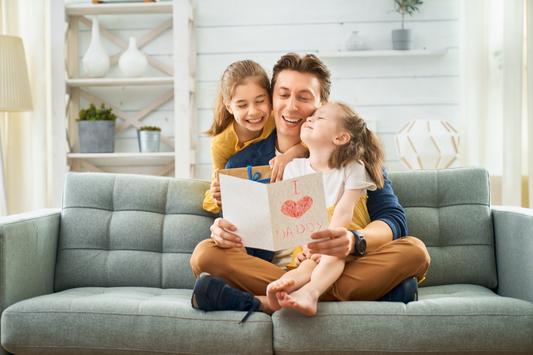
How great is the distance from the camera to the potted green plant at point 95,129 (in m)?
2.54

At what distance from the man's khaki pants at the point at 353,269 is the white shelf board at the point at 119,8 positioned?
1.76 m

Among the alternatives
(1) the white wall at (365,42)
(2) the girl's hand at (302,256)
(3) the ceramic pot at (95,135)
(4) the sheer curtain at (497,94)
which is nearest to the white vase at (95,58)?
(3) the ceramic pot at (95,135)

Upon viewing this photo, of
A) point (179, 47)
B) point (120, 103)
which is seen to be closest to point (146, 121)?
point (120, 103)

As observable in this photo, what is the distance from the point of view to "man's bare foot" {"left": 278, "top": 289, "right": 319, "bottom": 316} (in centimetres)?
110

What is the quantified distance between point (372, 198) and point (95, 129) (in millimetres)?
1769

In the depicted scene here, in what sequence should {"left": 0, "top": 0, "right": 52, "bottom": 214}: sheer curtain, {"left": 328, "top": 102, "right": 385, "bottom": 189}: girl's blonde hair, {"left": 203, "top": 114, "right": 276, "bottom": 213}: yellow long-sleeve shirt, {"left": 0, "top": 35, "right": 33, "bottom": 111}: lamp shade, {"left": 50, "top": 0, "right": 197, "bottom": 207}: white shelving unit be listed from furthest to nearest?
{"left": 0, "top": 0, "right": 52, "bottom": 214}: sheer curtain
{"left": 50, "top": 0, "right": 197, "bottom": 207}: white shelving unit
{"left": 0, "top": 35, "right": 33, "bottom": 111}: lamp shade
{"left": 203, "top": 114, "right": 276, "bottom": 213}: yellow long-sleeve shirt
{"left": 328, "top": 102, "right": 385, "bottom": 189}: girl's blonde hair

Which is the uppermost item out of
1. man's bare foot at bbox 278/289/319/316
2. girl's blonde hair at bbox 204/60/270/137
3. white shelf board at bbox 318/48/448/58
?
white shelf board at bbox 318/48/448/58

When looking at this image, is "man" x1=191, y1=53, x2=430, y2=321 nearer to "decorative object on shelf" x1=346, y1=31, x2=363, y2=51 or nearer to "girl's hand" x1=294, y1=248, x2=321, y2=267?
"girl's hand" x1=294, y1=248, x2=321, y2=267

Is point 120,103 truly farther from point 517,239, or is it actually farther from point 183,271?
point 517,239

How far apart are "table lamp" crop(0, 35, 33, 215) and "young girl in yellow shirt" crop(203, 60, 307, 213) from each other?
1414mm

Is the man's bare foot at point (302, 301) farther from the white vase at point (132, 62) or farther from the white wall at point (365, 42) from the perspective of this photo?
the white vase at point (132, 62)

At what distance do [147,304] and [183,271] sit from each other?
38cm

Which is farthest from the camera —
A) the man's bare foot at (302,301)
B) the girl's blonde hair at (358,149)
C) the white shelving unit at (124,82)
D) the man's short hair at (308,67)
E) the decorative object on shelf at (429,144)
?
the white shelving unit at (124,82)

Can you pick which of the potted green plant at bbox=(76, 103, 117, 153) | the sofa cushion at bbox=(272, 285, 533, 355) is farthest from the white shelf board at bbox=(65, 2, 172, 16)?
the sofa cushion at bbox=(272, 285, 533, 355)
